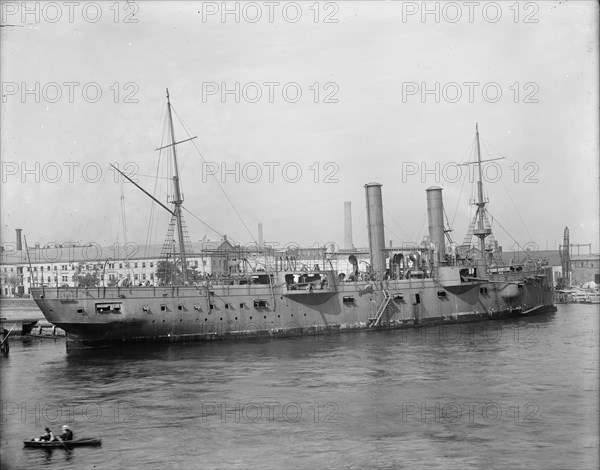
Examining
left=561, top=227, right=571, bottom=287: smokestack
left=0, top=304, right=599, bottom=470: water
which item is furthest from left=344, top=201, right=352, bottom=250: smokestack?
left=0, top=304, right=599, bottom=470: water

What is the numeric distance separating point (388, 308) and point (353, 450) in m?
27.0

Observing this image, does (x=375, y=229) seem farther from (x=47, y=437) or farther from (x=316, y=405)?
(x=47, y=437)

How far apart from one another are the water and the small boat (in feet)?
0.96

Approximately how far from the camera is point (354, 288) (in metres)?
45.2

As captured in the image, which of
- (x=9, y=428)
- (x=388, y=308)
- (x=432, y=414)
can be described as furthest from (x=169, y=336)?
(x=432, y=414)

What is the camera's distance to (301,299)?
1710 inches

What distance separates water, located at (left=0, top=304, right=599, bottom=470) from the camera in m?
18.9

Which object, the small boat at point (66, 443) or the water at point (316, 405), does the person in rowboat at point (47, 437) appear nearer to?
the small boat at point (66, 443)

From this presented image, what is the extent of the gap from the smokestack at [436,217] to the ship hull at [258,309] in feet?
15.6

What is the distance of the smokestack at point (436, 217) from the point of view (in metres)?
52.5

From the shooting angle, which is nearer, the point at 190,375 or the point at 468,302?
the point at 190,375

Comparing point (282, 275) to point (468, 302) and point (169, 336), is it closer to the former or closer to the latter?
point (169, 336)

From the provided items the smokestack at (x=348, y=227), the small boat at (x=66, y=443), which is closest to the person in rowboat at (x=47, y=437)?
the small boat at (x=66, y=443)

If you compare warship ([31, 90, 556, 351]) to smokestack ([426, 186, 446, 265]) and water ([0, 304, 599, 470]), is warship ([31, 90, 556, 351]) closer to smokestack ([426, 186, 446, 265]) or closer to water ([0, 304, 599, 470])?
smokestack ([426, 186, 446, 265])
